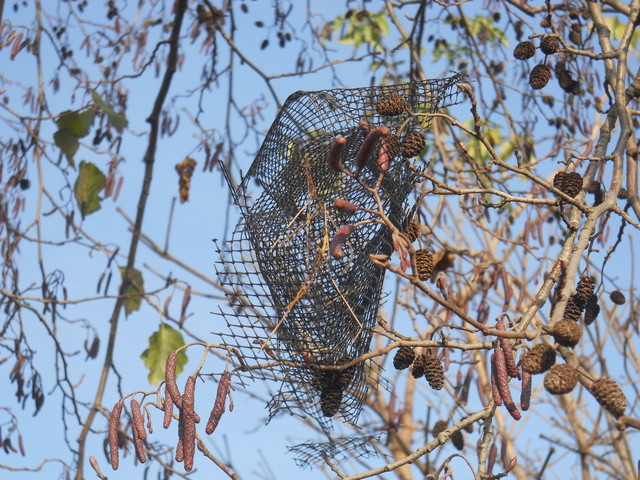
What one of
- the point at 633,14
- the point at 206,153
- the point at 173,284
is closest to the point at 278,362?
the point at 633,14


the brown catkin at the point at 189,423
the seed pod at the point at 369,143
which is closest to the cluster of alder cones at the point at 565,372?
the seed pod at the point at 369,143

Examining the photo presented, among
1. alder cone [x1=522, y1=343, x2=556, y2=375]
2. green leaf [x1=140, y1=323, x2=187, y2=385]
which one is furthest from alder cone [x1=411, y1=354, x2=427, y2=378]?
green leaf [x1=140, y1=323, x2=187, y2=385]

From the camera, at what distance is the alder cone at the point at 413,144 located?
2.03m

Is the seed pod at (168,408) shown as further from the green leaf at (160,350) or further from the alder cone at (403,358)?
the green leaf at (160,350)

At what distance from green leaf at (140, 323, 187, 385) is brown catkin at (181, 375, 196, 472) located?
169 centimetres

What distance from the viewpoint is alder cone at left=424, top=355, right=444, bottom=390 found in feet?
6.56

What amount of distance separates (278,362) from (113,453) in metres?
0.35

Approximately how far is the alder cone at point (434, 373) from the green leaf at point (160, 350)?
5.17 ft

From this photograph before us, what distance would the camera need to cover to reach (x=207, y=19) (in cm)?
412

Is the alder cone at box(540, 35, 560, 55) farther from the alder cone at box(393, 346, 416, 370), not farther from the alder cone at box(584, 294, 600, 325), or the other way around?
the alder cone at box(393, 346, 416, 370)

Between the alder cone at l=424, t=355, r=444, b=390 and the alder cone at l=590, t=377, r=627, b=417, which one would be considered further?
the alder cone at l=424, t=355, r=444, b=390

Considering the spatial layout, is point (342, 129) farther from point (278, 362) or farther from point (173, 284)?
point (173, 284)

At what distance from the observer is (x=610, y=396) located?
4.99ft

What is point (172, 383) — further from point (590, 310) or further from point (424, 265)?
point (590, 310)
